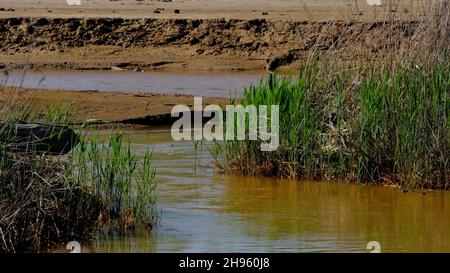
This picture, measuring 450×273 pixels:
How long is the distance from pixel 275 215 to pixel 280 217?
0.36 ft

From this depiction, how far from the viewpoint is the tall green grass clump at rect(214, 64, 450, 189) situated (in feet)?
37.0

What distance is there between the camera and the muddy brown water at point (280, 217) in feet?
31.0

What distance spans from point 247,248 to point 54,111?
2.49 metres

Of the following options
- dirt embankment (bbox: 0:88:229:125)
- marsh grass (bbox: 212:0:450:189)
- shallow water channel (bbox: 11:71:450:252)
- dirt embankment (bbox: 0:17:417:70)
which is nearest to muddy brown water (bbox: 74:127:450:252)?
shallow water channel (bbox: 11:71:450:252)

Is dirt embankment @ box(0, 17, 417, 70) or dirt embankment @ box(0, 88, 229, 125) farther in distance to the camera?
dirt embankment @ box(0, 17, 417, 70)

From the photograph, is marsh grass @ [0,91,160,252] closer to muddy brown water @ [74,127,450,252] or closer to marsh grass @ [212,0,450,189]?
muddy brown water @ [74,127,450,252]

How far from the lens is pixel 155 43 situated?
81.2ft

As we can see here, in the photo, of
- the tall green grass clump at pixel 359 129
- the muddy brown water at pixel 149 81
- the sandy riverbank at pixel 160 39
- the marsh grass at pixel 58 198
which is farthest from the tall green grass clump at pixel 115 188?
the sandy riverbank at pixel 160 39

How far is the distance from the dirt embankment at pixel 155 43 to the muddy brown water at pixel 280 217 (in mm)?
10251

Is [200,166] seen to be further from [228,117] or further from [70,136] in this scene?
[70,136]

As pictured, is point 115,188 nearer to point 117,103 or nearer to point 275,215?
point 275,215

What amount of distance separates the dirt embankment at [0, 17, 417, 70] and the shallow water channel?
9.42m

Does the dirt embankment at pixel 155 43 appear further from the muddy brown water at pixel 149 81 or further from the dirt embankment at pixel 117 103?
the dirt embankment at pixel 117 103

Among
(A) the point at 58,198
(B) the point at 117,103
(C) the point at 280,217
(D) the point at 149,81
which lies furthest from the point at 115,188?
(D) the point at 149,81
